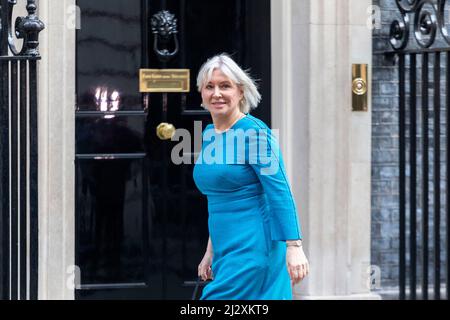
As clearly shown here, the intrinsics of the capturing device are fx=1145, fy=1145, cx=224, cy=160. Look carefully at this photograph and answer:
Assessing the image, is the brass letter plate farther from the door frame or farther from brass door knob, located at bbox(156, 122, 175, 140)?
the door frame

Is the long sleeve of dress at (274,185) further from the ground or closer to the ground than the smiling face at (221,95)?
closer to the ground

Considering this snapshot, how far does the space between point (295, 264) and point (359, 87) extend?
8.55 feet

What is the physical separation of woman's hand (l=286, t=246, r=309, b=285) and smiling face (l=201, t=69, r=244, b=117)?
71 cm

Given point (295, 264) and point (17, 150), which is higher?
point (17, 150)

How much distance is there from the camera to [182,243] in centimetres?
742

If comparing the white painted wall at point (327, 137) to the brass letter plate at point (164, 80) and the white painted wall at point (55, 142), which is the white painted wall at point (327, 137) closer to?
the brass letter plate at point (164, 80)

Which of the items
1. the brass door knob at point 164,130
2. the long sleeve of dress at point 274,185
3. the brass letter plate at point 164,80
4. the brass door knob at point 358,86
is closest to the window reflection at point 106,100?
the brass letter plate at point 164,80

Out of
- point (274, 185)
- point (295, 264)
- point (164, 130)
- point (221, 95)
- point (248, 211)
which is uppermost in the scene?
point (221, 95)

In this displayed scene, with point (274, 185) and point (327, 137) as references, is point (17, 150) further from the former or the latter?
point (327, 137)

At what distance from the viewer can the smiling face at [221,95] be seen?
5176mm

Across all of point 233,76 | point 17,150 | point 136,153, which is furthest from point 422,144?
point 17,150

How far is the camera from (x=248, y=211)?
5090 mm

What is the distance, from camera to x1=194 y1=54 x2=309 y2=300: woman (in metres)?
4.99

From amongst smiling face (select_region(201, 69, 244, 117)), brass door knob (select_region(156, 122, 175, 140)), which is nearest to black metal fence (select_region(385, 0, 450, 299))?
brass door knob (select_region(156, 122, 175, 140))
